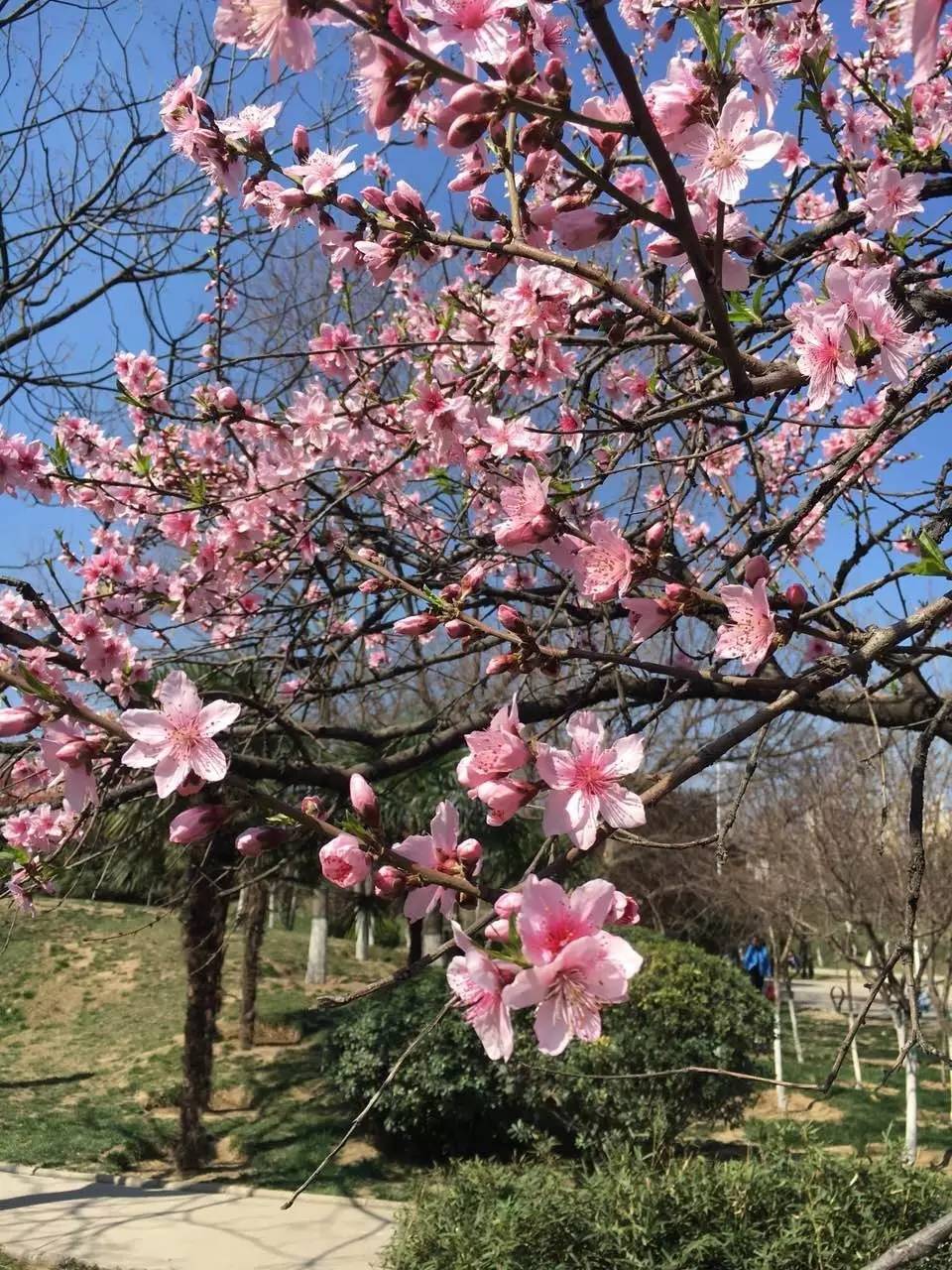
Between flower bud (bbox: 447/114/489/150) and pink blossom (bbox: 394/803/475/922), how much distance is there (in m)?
0.86

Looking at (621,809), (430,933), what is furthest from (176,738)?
(430,933)

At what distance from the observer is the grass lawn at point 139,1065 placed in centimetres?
836

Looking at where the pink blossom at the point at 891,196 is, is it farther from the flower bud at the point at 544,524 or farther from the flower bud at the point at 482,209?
the flower bud at the point at 544,524

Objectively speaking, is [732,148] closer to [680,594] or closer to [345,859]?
[680,594]

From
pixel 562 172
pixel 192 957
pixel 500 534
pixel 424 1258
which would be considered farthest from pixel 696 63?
pixel 192 957

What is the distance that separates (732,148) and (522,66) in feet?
1.15

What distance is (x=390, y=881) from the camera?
1281 mm

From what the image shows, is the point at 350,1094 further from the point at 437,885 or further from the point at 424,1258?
the point at 437,885

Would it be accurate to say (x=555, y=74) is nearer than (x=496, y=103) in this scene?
No

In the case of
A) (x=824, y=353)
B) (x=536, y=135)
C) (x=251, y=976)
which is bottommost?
(x=251, y=976)

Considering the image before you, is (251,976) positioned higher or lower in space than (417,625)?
lower

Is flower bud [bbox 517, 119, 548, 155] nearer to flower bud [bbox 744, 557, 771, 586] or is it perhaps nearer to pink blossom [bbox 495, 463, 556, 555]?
pink blossom [bbox 495, 463, 556, 555]

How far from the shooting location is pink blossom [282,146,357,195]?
1945 mm

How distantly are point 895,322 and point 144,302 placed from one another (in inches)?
232
